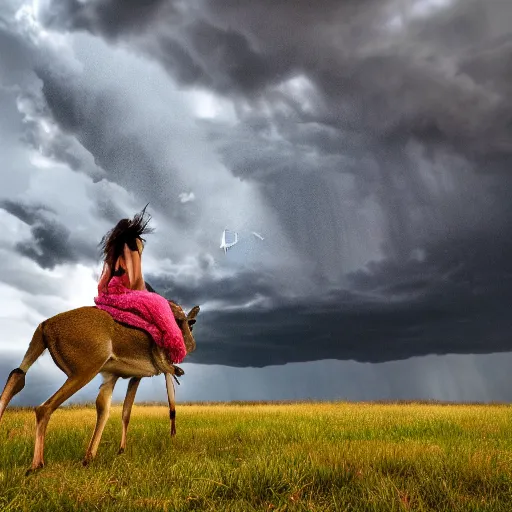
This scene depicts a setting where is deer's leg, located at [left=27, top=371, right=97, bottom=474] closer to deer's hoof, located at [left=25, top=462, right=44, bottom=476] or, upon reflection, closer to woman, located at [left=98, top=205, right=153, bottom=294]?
deer's hoof, located at [left=25, top=462, right=44, bottom=476]

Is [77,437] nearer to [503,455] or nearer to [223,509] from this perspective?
[223,509]

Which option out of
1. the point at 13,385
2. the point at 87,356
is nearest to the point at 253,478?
the point at 87,356

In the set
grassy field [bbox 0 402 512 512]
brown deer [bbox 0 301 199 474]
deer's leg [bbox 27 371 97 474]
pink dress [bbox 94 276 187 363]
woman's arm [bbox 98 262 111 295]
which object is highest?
woman's arm [bbox 98 262 111 295]

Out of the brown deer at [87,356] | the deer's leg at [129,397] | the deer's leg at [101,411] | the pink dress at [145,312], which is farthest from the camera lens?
the deer's leg at [129,397]

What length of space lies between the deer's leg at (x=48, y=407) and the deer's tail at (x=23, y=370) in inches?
19.7

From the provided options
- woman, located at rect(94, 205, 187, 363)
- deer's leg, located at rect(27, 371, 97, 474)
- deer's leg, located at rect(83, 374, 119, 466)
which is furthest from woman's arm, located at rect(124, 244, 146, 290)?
deer's leg, located at rect(27, 371, 97, 474)

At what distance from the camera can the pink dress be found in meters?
7.34

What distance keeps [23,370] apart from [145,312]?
1.69m

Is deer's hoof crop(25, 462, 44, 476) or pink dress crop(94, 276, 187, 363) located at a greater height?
pink dress crop(94, 276, 187, 363)

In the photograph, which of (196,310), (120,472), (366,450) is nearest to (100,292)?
(196,310)

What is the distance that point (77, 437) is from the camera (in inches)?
388

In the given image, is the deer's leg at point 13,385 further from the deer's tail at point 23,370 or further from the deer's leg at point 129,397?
the deer's leg at point 129,397

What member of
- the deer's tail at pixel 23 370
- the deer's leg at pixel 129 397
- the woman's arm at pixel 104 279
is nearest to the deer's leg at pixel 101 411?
the deer's leg at pixel 129 397

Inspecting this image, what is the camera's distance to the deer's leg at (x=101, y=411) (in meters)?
7.05
